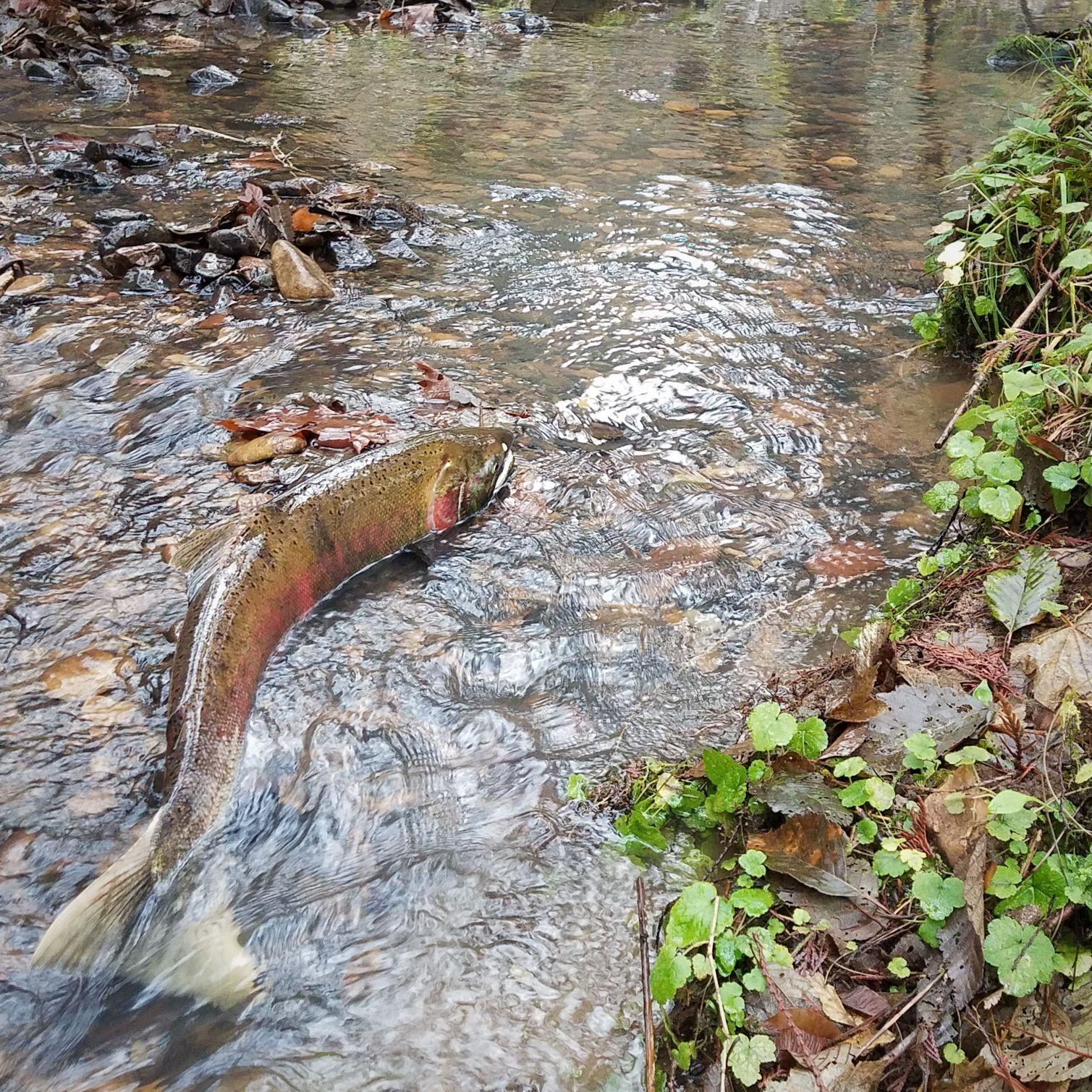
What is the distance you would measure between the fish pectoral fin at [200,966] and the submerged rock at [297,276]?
4.24 m

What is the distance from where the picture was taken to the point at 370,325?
17.5ft

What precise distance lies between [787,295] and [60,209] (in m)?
5.50

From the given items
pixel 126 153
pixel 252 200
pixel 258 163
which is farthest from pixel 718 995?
pixel 126 153

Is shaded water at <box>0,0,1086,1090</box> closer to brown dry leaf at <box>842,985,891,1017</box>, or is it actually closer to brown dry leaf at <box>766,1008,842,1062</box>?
brown dry leaf at <box>766,1008,842,1062</box>

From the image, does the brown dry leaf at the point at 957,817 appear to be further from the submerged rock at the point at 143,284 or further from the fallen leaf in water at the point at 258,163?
the fallen leaf in water at the point at 258,163

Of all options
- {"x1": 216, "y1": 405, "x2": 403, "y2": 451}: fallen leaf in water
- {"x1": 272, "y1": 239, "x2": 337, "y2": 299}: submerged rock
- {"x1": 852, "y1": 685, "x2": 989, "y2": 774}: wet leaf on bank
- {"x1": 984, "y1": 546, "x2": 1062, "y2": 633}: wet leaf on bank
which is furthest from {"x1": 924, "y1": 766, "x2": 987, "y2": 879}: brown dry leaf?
{"x1": 272, "y1": 239, "x2": 337, "y2": 299}: submerged rock

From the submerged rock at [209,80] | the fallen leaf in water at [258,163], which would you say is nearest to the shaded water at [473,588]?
the fallen leaf in water at [258,163]

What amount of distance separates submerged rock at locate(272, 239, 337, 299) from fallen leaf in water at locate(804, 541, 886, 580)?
3614 mm

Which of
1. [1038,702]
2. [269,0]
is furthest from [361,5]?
[1038,702]

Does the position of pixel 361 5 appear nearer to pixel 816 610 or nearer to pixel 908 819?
pixel 816 610

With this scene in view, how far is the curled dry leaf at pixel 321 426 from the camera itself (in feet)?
13.8

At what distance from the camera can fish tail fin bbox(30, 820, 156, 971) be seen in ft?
7.13

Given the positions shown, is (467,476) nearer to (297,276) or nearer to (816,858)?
(816,858)

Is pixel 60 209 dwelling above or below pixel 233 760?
above
